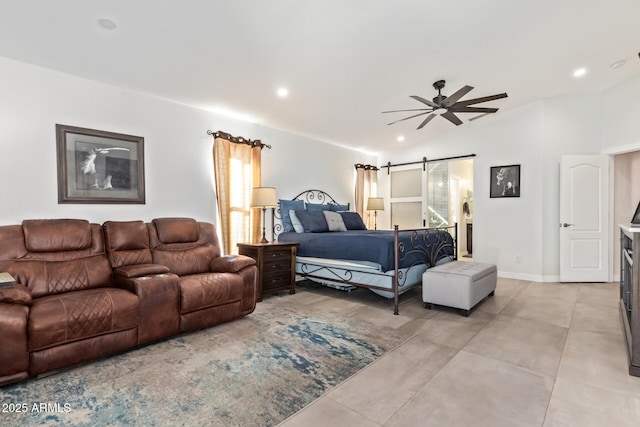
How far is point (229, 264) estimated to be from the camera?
3.32 m

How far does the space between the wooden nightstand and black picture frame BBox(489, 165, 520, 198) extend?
380 cm

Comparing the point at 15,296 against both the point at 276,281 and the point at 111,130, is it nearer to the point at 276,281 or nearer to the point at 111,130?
the point at 111,130

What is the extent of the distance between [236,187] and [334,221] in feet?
5.35

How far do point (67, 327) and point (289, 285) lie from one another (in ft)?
8.34

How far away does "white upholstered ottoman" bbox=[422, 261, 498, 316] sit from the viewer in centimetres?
329

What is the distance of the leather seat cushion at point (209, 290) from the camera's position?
2.80 metres

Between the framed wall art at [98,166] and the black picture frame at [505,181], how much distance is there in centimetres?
557

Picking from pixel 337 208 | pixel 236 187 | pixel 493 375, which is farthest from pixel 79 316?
pixel 337 208

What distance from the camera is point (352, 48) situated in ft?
10.2

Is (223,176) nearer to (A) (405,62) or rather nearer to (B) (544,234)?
(A) (405,62)

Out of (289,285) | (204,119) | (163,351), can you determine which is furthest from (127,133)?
(289,285)

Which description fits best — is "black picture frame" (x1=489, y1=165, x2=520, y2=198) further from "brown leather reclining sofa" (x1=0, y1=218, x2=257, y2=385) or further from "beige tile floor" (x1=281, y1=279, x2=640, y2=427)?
"brown leather reclining sofa" (x1=0, y1=218, x2=257, y2=385)

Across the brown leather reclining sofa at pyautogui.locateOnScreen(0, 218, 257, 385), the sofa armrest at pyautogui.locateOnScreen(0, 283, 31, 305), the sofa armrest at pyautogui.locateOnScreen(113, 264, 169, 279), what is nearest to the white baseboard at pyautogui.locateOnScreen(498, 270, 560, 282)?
the brown leather reclining sofa at pyautogui.locateOnScreen(0, 218, 257, 385)

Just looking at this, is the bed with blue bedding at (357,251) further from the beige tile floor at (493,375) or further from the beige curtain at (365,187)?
the beige curtain at (365,187)
